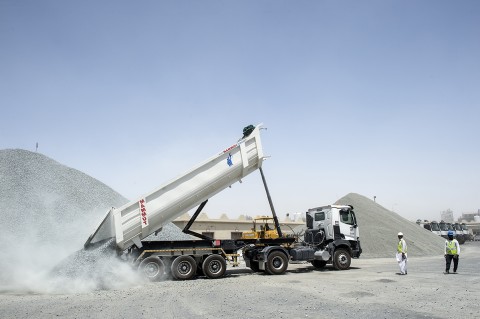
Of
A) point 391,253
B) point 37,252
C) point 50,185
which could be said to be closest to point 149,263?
point 37,252

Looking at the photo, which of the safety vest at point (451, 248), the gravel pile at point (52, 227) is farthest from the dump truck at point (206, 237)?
the safety vest at point (451, 248)

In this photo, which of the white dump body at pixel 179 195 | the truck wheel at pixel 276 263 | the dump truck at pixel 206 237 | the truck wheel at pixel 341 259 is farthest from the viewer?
the truck wheel at pixel 341 259

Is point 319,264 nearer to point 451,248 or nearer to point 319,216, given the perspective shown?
point 319,216

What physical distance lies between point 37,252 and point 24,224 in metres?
2.01

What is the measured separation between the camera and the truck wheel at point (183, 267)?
13.5 metres

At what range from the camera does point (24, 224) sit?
15062mm

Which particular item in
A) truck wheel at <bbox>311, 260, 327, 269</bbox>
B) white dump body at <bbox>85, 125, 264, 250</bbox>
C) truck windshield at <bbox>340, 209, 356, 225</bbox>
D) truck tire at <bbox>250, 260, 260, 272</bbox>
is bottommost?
truck wheel at <bbox>311, 260, 327, 269</bbox>

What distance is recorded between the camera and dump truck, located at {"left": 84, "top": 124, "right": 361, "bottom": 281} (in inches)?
512

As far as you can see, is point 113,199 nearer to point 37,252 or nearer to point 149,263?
point 37,252

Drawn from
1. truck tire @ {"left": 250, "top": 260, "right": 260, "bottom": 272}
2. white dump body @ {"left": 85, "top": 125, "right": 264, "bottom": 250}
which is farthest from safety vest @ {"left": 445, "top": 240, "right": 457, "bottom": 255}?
white dump body @ {"left": 85, "top": 125, "right": 264, "bottom": 250}

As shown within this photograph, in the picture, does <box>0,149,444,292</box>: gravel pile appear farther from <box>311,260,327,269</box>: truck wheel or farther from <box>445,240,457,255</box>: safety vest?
<box>445,240,457,255</box>: safety vest

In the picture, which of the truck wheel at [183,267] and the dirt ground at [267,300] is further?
the truck wheel at [183,267]

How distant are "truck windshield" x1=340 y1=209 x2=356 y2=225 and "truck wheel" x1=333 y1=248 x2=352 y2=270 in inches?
55.7

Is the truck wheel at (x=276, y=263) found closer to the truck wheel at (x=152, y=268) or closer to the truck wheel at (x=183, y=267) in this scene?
the truck wheel at (x=183, y=267)
